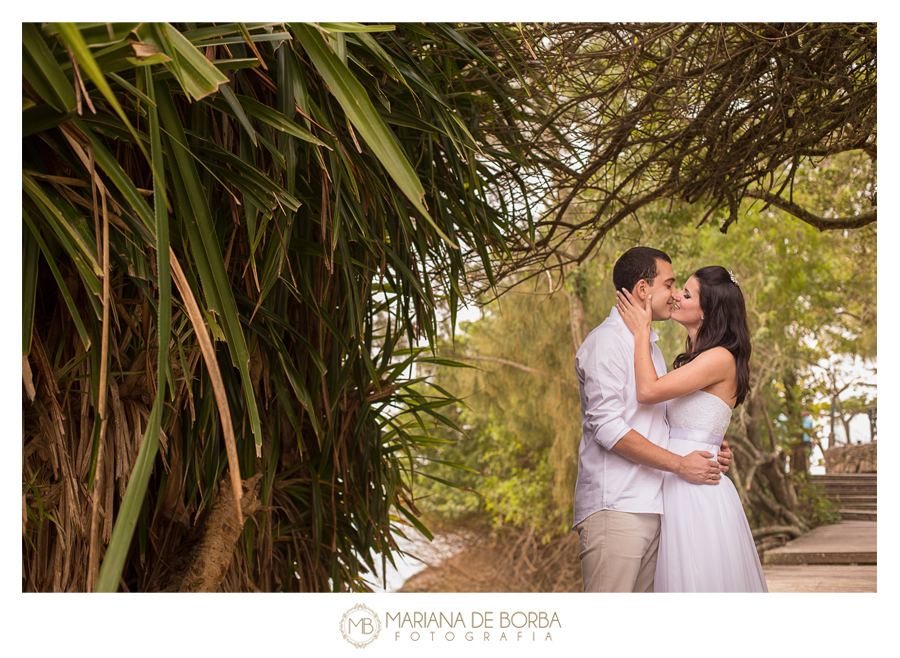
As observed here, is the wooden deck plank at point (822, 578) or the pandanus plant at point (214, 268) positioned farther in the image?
the wooden deck plank at point (822, 578)

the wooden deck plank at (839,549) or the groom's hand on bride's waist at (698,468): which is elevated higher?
the groom's hand on bride's waist at (698,468)

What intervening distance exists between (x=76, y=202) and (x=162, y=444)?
38 centimetres

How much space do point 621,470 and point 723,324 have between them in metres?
0.41

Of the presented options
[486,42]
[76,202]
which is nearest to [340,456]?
[76,202]

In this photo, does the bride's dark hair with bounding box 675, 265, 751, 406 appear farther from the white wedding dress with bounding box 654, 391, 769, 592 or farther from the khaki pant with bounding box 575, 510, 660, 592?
the khaki pant with bounding box 575, 510, 660, 592

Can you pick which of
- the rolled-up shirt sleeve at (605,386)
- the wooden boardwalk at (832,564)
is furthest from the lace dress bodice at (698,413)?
the wooden boardwalk at (832,564)

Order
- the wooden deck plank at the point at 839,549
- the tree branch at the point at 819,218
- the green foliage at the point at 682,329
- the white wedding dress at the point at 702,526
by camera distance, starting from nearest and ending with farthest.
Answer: the white wedding dress at the point at 702,526 → the tree branch at the point at 819,218 → the wooden deck plank at the point at 839,549 → the green foliage at the point at 682,329

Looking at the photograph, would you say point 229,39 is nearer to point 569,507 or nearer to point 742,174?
point 742,174

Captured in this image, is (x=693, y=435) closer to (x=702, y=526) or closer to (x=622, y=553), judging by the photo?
(x=702, y=526)

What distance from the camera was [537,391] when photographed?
470cm

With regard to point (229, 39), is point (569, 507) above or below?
below

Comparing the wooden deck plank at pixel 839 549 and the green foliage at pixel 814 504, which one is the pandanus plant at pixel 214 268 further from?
the green foliage at pixel 814 504
